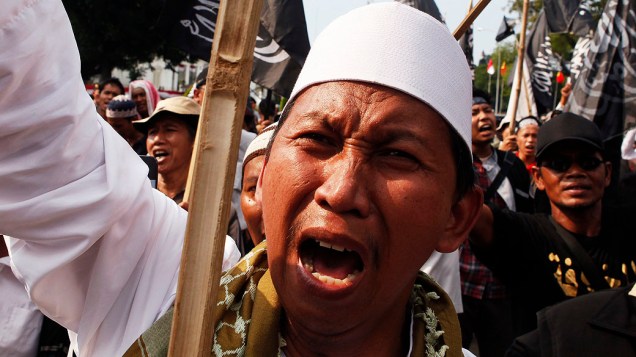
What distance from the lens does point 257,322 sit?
144cm

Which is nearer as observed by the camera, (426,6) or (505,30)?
(426,6)

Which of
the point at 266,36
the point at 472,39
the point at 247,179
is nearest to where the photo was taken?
the point at 247,179

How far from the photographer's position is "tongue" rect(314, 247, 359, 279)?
4.42 ft

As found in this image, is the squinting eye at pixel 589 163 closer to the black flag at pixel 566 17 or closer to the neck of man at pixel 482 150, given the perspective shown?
the neck of man at pixel 482 150

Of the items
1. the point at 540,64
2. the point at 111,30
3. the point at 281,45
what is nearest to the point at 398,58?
the point at 281,45

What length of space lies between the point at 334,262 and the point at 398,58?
0.43 metres

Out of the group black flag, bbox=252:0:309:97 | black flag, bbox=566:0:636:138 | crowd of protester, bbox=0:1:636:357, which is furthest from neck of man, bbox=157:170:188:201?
black flag, bbox=566:0:636:138

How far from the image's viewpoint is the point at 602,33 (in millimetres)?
5586

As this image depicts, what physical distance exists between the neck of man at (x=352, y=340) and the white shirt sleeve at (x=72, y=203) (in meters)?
0.30

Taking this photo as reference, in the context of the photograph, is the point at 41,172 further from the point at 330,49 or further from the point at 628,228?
the point at 628,228

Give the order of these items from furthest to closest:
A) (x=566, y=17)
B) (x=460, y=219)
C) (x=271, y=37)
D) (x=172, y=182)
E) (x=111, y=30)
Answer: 1. (x=111, y=30)
2. (x=566, y=17)
3. (x=271, y=37)
4. (x=172, y=182)
5. (x=460, y=219)

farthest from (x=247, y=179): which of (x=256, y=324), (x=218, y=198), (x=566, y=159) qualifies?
(x=218, y=198)

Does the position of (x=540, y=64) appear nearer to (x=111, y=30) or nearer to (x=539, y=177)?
(x=539, y=177)

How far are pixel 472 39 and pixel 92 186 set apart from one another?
7.78 meters
